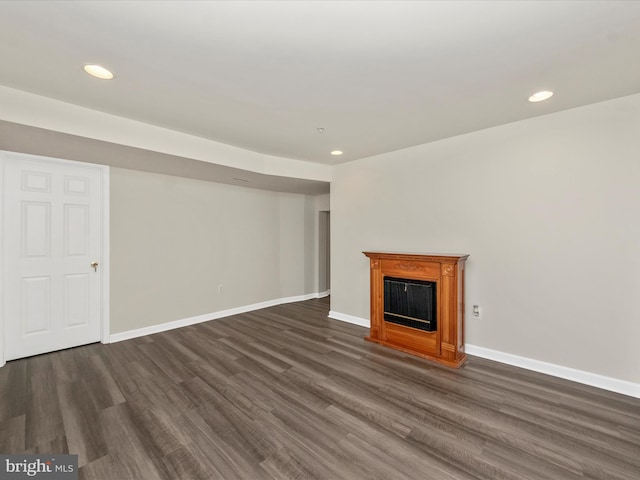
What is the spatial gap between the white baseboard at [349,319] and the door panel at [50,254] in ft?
10.8

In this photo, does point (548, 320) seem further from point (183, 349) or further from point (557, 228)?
point (183, 349)

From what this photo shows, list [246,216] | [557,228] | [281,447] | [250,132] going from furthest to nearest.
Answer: [246,216] < [250,132] < [557,228] < [281,447]

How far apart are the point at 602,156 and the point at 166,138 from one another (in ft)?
14.2

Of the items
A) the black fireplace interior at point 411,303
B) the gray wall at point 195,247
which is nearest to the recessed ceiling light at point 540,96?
the black fireplace interior at point 411,303

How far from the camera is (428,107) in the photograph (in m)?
2.60

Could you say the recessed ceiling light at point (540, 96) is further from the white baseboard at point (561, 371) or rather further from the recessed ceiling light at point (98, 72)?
the recessed ceiling light at point (98, 72)

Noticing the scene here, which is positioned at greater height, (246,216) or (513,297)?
(246,216)

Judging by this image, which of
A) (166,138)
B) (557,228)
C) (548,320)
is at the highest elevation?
(166,138)

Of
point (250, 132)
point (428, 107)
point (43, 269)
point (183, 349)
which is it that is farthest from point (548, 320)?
point (43, 269)

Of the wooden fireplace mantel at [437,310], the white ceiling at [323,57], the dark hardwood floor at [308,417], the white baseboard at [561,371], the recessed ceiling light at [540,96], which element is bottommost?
the dark hardwood floor at [308,417]

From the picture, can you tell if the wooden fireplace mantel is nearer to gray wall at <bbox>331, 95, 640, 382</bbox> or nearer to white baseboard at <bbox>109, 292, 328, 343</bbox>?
gray wall at <bbox>331, 95, 640, 382</bbox>

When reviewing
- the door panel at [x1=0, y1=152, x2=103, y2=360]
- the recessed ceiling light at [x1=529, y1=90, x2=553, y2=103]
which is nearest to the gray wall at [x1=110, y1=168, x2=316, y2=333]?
the door panel at [x1=0, y1=152, x2=103, y2=360]

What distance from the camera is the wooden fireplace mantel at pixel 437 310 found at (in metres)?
3.07

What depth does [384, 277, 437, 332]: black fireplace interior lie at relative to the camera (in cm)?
322
